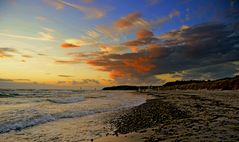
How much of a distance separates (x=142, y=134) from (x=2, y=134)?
7.57 metres

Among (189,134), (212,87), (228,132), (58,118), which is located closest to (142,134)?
(189,134)

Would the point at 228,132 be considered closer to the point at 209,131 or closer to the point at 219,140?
the point at 209,131

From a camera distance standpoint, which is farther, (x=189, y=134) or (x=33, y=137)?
(x=33, y=137)

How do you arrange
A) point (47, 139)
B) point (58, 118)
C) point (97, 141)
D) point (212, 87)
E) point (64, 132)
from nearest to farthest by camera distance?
point (97, 141) → point (47, 139) → point (64, 132) → point (58, 118) → point (212, 87)

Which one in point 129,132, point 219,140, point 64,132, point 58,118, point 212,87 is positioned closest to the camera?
point 219,140

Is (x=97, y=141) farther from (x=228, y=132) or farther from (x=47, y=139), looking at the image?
(x=228, y=132)

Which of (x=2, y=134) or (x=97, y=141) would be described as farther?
(x=2, y=134)

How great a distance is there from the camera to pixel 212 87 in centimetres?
9569

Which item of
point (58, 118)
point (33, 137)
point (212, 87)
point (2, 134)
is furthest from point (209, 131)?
point (212, 87)

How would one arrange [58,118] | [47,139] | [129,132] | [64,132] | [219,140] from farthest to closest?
[58,118] < [64,132] < [129,132] < [47,139] < [219,140]

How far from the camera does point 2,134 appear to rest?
43.3 feet

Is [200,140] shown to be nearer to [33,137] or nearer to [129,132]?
[129,132]

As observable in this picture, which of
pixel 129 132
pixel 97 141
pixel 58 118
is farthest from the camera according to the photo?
pixel 58 118

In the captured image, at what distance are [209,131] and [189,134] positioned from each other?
127cm
